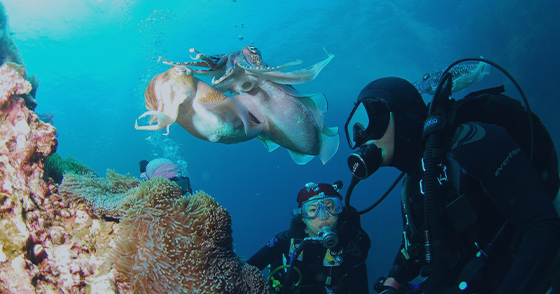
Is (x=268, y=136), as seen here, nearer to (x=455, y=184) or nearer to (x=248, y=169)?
(x=455, y=184)

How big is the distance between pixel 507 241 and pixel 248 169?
97364 millimetres

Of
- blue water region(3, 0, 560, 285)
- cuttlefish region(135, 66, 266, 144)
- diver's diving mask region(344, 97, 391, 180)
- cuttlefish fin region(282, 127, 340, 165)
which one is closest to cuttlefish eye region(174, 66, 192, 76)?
cuttlefish region(135, 66, 266, 144)

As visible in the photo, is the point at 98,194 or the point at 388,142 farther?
the point at 98,194

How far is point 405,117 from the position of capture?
2.28 m

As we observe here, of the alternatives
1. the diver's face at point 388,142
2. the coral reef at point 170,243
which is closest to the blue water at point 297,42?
the diver's face at point 388,142

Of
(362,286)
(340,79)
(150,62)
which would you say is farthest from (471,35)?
(150,62)

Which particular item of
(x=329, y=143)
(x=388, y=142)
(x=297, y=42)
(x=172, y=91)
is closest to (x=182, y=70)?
(x=172, y=91)

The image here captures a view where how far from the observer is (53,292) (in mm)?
1947

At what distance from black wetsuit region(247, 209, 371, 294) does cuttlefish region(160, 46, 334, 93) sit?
3416mm

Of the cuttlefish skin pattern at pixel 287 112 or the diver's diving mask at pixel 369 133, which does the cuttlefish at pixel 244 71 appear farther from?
the diver's diving mask at pixel 369 133

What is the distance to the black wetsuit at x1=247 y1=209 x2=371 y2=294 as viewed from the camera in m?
4.80

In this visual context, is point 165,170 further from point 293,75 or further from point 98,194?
point 293,75

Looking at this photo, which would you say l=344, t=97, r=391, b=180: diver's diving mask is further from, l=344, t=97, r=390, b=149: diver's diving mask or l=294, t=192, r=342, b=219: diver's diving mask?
l=294, t=192, r=342, b=219: diver's diving mask

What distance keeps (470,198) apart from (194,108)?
7.06 feet
